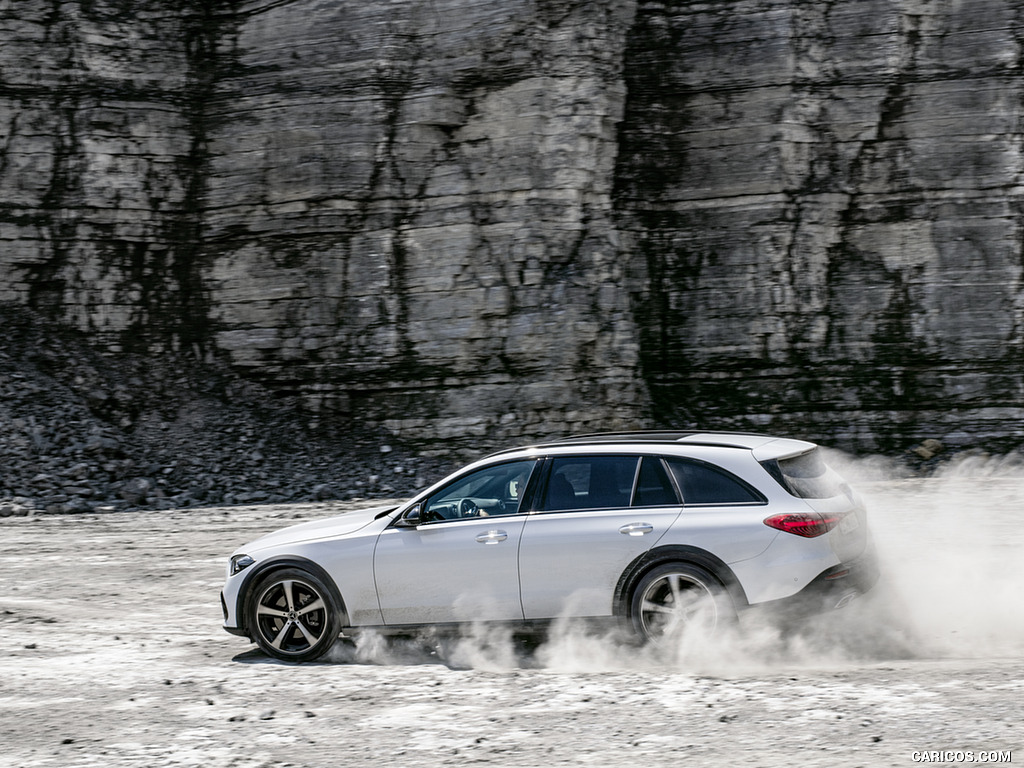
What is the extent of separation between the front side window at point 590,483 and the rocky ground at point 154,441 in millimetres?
10230

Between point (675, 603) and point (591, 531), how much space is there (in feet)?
2.21

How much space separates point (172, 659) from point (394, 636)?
60.9 inches

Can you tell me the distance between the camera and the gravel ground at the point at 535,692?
15.6 feet

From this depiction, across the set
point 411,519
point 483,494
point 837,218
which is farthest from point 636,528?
point 837,218

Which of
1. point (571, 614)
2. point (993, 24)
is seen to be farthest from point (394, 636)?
point (993, 24)

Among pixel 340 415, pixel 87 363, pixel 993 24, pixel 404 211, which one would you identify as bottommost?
pixel 340 415

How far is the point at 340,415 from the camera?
19.5 m

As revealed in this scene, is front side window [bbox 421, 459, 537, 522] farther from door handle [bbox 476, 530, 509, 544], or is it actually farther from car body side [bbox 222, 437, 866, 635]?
door handle [bbox 476, 530, 509, 544]

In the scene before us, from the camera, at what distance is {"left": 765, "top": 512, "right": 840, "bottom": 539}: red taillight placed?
598cm

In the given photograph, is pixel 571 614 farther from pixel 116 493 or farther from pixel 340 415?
pixel 340 415

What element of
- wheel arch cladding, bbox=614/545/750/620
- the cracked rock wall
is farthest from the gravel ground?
the cracked rock wall

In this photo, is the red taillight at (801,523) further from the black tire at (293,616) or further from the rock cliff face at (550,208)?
the rock cliff face at (550,208)

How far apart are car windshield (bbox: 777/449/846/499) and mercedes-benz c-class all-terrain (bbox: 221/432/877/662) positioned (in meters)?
0.01

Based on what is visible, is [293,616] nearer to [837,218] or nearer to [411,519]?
[411,519]
